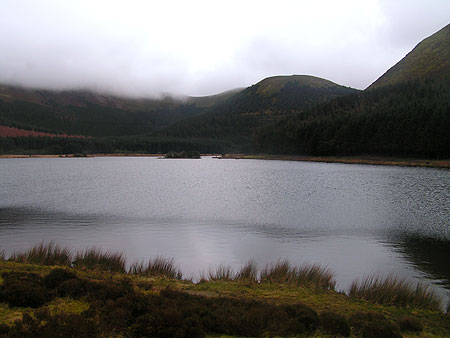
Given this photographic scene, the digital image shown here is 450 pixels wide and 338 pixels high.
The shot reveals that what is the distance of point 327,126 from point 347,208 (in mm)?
97985

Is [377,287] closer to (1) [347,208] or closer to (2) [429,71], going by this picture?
(1) [347,208]

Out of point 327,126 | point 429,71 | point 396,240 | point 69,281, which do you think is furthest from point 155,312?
point 429,71

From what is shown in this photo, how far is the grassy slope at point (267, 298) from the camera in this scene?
30.7 ft

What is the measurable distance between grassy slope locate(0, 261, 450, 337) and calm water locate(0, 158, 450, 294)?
315 centimetres

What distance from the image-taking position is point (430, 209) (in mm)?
31172

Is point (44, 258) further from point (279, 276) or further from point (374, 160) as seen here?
point (374, 160)

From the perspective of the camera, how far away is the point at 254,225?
26.1 m

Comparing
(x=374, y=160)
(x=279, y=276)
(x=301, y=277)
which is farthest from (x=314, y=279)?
(x=374, y=160)

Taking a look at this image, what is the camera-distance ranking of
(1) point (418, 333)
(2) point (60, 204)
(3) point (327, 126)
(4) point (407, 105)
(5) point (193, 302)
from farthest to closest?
1. (3) point (327, 126)
2. (4) point (407, 105)
3. (2) point (60, 204)
4. (5) point (193, 302)
5. (1) point (418, 333)

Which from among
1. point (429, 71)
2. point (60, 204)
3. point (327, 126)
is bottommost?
point (60, 204)

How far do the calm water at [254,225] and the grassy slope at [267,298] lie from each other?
315 cm

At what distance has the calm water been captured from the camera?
59.9ft

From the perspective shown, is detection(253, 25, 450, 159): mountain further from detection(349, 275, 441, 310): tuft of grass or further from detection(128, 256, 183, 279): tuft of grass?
detection(128, 256, 183, 279): tuft of grass

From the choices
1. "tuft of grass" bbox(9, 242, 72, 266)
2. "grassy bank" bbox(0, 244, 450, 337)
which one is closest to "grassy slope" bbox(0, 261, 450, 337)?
"grassy bank" bbox(0, 244, 450, 337)
